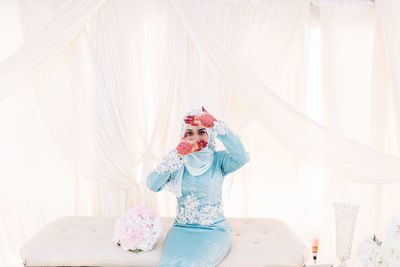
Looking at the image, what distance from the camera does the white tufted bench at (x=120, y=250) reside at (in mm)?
2363

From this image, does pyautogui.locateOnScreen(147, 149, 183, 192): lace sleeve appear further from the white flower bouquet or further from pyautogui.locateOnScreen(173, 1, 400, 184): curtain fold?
the white flower bouquet

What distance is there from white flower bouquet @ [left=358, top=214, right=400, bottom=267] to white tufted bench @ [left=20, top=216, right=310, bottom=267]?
613 mm

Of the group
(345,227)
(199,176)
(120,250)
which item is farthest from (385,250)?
(120,250)

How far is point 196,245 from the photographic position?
7.70 feet

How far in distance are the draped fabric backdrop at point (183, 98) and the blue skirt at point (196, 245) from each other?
616 mm

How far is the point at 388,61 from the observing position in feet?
9.97

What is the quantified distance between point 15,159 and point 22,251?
3.31 feet

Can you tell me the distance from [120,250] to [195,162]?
726mm

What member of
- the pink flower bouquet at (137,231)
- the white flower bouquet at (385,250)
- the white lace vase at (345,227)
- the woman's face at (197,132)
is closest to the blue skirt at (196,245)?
the pink flower bouquet at (137,231)

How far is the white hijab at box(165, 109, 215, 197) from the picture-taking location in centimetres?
257

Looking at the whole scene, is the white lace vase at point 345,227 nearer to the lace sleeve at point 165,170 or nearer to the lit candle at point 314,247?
the lit candle at point 314,247

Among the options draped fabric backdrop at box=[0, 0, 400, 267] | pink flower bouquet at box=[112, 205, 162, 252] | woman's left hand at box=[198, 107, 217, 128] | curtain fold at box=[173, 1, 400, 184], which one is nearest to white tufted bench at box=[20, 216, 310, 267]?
→ pink flower bouquet at box=[112, 205, 162, 252]

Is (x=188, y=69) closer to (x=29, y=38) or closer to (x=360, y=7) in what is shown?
(x=29, y=38)

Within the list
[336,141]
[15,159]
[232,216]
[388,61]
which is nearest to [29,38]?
[15,159]
